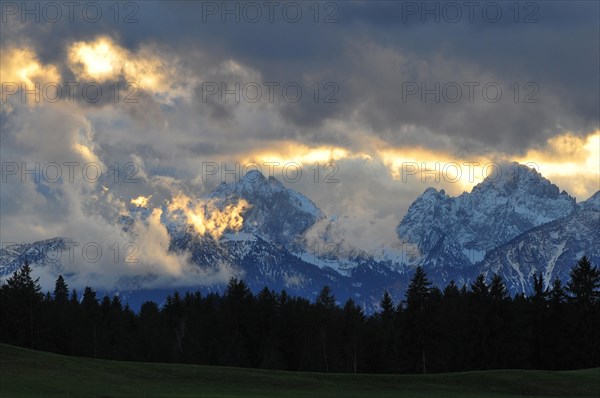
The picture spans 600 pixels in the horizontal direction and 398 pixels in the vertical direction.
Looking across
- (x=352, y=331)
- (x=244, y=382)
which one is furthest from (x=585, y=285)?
(x=244, y=382)

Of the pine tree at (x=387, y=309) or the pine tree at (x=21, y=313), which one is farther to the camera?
the pine tree at (x=387, y=309)

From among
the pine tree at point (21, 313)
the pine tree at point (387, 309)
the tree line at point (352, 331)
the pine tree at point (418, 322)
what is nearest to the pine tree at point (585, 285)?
the tree line at point (352, 331)

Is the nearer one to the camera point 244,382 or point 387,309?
point 244,382

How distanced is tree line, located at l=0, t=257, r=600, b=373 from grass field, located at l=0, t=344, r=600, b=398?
2678 centimetres

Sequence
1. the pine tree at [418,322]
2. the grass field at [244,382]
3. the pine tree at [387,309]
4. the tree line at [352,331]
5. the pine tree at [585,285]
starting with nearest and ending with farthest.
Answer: the grass field at [244,382] → the pine tree at [418,322] → the tree line at [352,331] → the pine tree at [585,285] → the pine tree at [387,309]

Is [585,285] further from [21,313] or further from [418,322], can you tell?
[21,313]

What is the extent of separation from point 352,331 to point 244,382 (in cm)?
5695

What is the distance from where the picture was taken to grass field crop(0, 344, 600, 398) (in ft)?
304

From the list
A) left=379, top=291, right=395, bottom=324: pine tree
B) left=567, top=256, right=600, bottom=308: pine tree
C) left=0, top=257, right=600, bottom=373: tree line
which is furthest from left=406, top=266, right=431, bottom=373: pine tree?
left=379, top=291, right=395, bottom=324: pine tree

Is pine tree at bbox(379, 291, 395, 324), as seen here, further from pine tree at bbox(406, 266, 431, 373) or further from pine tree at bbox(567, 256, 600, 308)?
pine tree at bbox(406, 266, 431, 373)

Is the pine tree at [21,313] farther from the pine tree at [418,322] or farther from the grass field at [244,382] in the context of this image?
the pine tree at [418,322]

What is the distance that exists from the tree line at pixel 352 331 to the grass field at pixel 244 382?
87.9ft

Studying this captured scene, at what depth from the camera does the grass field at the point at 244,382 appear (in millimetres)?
92688

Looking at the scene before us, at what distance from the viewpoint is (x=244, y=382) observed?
336ft
